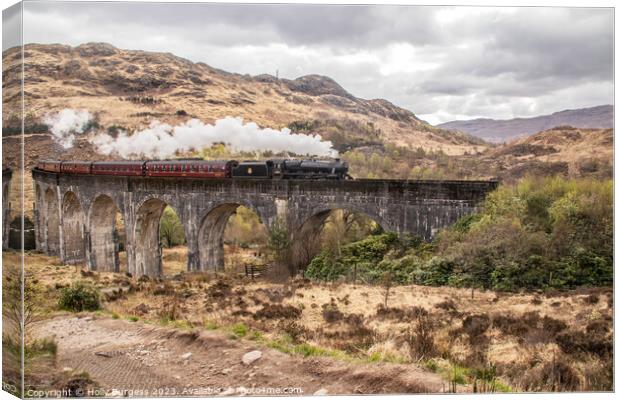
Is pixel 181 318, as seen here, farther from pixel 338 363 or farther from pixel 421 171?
pixel 421 171

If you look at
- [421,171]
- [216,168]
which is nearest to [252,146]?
[216,168]

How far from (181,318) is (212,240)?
42.0 ft

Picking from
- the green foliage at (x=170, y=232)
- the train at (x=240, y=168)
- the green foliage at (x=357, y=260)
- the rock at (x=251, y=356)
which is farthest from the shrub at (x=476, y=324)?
the green foliage at (x=170, y=232)

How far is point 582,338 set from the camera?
8.86 meters

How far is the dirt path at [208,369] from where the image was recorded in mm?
8250

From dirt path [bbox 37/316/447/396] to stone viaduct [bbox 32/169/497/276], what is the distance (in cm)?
380

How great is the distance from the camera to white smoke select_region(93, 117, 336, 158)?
80.9ft

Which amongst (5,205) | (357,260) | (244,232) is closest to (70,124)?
(244,232)

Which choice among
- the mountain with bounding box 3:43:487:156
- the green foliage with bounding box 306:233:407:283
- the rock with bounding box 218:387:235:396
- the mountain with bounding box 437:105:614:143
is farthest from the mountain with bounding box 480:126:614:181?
the rock with bounding box 218:387:235:396

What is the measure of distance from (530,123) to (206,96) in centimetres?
1704

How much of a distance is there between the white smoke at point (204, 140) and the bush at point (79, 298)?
13189mm

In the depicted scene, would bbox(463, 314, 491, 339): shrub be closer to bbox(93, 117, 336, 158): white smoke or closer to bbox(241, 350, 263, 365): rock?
bbox(241, 350, 263, 365): rock

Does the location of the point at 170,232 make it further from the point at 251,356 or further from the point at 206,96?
the point at 251,356

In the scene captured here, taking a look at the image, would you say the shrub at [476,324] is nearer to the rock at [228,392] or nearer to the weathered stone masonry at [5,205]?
the rock at [228,392]
